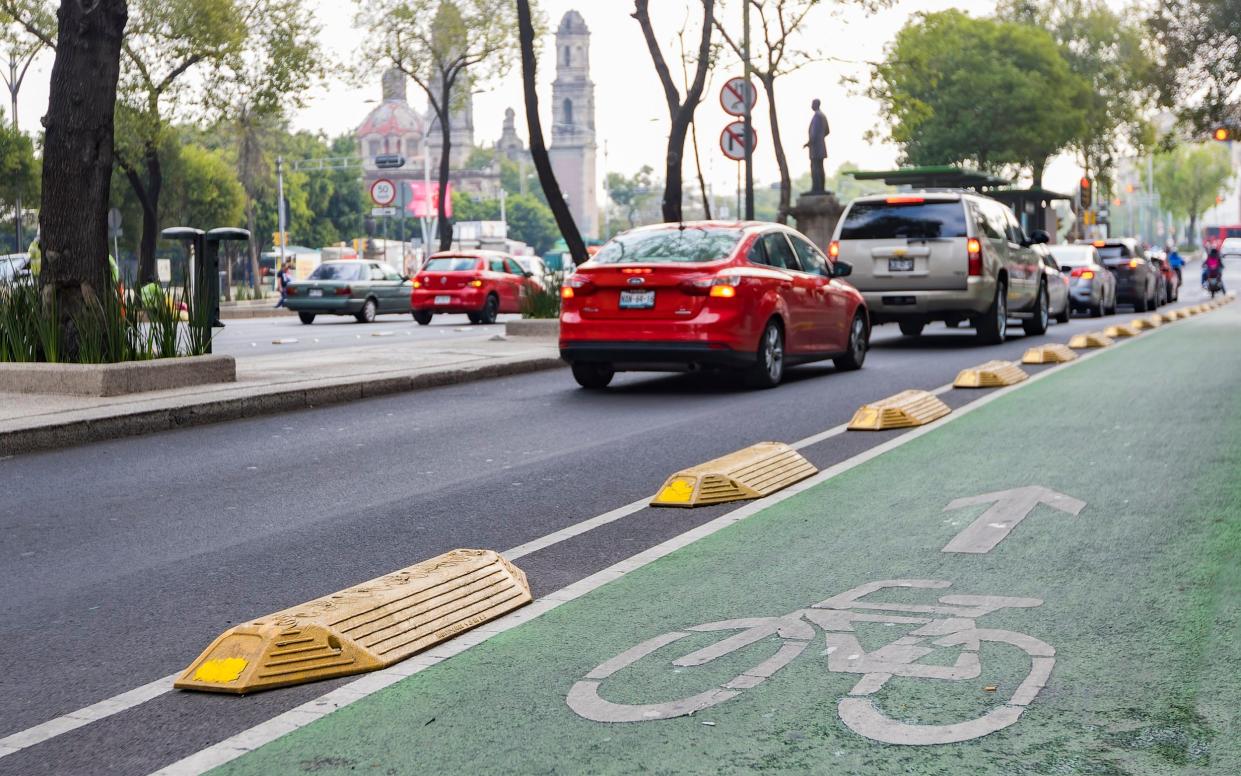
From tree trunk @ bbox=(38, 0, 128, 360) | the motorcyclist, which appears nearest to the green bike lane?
tree trunk @ bbox=(38, 0, 128, 360)

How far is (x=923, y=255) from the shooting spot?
797 inches

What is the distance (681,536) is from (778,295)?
807 centimetres

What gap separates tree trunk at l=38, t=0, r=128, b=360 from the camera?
13.5m

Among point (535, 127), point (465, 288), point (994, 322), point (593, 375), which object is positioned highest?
point (535, 127)

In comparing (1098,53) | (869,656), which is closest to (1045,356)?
(869,656)

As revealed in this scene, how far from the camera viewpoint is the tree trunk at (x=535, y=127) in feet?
78.1

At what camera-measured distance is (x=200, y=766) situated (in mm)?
4023

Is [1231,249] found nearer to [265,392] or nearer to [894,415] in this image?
[894,415]

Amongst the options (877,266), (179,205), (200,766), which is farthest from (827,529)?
(179,205)

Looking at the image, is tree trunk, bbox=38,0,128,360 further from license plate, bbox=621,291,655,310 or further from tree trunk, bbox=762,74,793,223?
tree trunk, bbox=762,74,793,223

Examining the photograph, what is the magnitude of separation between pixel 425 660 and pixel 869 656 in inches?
52.9

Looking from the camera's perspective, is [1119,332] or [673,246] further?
[1119,332]

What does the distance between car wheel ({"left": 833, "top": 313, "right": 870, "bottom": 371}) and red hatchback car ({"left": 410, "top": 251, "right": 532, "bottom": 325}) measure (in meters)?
16.5

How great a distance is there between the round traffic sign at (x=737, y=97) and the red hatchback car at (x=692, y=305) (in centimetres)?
1241
